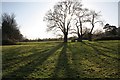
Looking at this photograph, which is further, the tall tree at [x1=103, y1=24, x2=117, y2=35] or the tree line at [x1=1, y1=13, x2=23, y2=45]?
the tall tree at [x1=103, y1=24, x2=117, y2=35]

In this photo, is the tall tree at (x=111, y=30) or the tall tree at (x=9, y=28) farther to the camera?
the tall tree at (x=111, y=30)

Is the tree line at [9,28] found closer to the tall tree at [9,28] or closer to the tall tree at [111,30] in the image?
the tall tree at [9,28]

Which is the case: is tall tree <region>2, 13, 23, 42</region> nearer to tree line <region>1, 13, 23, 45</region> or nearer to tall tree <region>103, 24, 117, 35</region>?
tree line <region>1, 13, 23, 45</region>

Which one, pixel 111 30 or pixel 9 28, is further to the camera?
pixel 111 30

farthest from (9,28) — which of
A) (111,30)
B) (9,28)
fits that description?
(111,30)

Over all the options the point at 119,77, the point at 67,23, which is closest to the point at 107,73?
the point at 119,77

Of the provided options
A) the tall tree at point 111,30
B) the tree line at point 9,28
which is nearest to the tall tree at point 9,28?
the tree line at point 9,28

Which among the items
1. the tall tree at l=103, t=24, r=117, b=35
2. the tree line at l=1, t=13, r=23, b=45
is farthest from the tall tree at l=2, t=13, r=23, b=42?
the tall tree at l=103, t=24, r=117, b=35

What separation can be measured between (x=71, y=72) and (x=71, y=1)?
36.6 meters

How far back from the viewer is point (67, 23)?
148ft

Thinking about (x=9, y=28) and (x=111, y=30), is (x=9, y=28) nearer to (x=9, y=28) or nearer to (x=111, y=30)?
(x=9, y=28)

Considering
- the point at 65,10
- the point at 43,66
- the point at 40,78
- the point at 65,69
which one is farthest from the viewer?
the point at 65,10

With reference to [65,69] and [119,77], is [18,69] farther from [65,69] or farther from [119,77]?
[119,77]

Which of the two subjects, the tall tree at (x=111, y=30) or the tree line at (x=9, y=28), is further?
the tall tree at (x=111, y=30)
